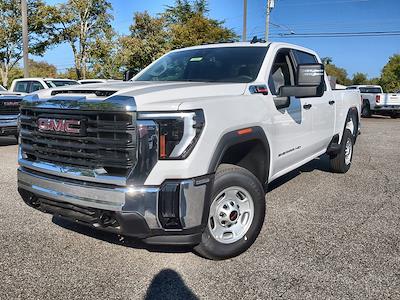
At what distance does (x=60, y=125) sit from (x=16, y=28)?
2662 centimetres

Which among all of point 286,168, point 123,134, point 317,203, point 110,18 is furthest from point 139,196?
point 110,18

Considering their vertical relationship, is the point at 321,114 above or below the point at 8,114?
above

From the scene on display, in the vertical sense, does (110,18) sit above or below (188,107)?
above

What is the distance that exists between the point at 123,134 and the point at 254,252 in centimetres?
166

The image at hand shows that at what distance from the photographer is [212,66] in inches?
181

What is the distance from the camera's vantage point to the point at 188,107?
2930 mm

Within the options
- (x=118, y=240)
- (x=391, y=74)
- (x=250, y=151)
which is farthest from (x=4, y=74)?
(x=391, y=74)

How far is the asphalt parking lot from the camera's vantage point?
3.01 metres

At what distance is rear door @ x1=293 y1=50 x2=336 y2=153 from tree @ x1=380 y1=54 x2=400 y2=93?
59.7 meters

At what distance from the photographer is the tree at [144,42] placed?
89.6ft

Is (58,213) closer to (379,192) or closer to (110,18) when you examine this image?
(379,192)

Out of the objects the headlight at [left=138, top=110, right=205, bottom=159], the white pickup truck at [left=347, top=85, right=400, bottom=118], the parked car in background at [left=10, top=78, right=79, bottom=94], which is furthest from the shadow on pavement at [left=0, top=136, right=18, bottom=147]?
the white pickup truck at [left=347, top=85, right=400, bottom=118]

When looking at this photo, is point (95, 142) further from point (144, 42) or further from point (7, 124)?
point (144, 42)

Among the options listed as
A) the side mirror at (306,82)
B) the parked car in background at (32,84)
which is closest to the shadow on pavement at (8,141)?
the parked car in background at (32,84)
